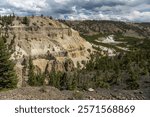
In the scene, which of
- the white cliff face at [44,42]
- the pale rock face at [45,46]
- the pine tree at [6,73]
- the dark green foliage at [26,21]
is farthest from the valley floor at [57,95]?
A: the dark green foliage at [26,21]

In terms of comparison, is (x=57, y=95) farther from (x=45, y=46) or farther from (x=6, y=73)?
(x=45, y=46)

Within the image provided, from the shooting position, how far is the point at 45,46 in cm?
17288

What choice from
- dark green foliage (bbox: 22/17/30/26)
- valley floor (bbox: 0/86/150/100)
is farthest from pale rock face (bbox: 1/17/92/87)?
valley floor (bbox: 0/86/150/100)

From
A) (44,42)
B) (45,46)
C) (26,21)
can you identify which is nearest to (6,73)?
(45,46)

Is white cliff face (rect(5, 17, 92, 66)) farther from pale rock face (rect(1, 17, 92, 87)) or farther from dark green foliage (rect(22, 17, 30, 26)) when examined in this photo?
dark green foliage (rect(22, 17, 30, 26))

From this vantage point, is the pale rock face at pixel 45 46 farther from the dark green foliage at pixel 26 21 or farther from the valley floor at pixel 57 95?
the valley floor at pixel 57 95

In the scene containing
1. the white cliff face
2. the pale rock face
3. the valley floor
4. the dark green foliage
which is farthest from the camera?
the dark green foliage

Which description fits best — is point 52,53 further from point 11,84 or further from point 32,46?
point 11,84

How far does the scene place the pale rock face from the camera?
156 meters

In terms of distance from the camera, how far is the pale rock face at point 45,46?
513 ft

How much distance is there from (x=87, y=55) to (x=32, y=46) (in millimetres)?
42268

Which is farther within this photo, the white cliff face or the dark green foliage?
the dark green foliage

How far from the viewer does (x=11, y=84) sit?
2031 inches

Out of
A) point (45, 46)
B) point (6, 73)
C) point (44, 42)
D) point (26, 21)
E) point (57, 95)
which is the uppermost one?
point (26, 21)
